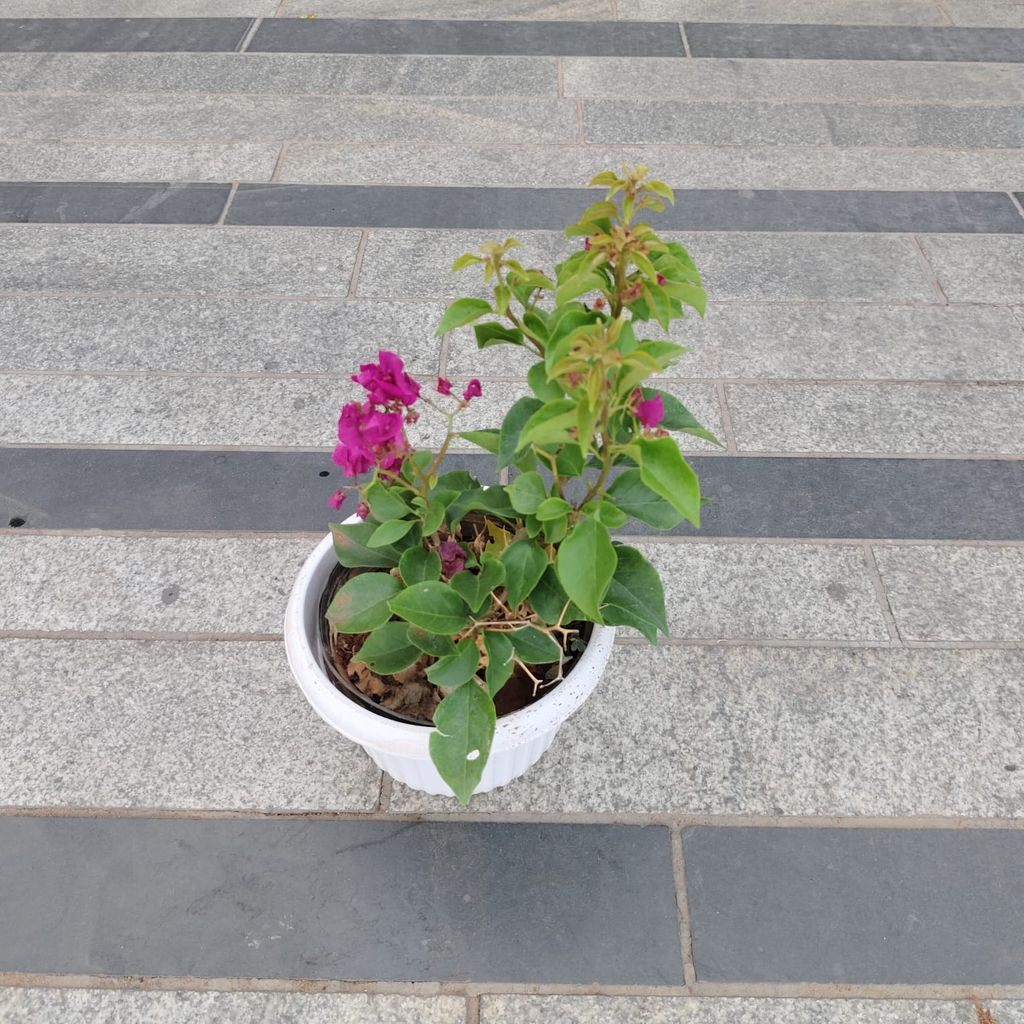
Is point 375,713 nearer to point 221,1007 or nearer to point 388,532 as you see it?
point 388,532

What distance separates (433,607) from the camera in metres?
1.15

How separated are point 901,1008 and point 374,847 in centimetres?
85

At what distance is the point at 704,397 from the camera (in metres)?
2.26

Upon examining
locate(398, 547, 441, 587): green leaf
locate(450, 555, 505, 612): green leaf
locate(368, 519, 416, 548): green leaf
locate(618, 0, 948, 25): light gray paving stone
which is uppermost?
locate(368, 519, 416, 548): green leaf

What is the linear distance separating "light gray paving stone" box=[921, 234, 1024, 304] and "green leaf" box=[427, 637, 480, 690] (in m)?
2.00

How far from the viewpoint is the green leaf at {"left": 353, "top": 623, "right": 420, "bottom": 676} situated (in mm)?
1246

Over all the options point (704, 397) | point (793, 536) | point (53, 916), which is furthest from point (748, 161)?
point (53, 916)

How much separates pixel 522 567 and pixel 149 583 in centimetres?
106

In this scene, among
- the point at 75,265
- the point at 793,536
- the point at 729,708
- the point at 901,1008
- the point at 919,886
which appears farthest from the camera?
the point at 75,265

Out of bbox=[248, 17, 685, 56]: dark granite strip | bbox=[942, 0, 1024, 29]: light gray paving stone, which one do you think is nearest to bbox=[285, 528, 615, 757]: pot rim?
bbox=[248, 17, 685, 56]: dark granite strip

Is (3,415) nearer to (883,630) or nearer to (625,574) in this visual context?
(625,574)

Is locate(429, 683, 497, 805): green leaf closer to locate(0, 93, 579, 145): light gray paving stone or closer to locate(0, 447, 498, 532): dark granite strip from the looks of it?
locate(0, 447, 498, 532): dark granite strip

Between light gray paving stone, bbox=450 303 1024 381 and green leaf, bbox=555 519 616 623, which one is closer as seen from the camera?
green leaf, bbox=555 519 616 623

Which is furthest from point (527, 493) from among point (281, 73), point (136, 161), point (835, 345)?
point (281, 73)
